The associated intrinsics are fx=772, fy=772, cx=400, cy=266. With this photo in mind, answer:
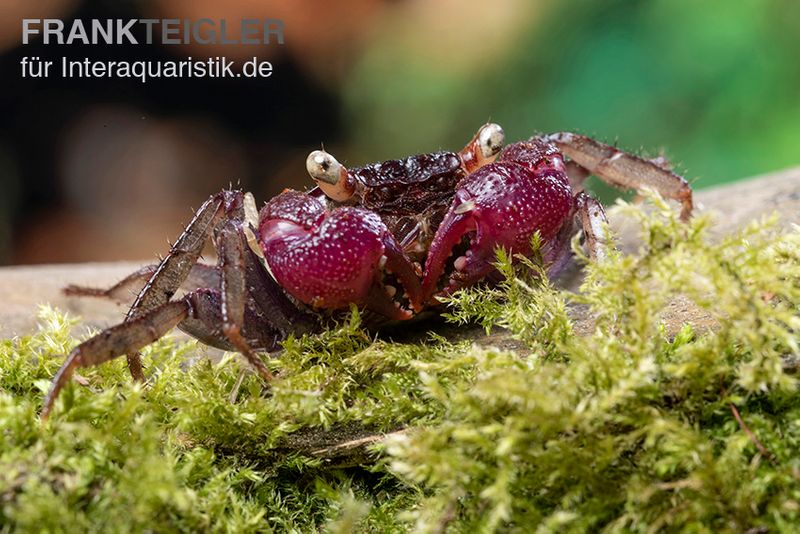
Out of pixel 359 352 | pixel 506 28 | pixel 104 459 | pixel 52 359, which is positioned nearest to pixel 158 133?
pixel 506 28

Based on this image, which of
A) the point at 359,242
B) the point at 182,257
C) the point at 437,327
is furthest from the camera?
the point at 437,327

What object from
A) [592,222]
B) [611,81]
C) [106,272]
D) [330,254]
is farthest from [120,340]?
[611,81]

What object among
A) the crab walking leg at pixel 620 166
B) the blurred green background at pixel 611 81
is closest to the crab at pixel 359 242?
the crab walking leg at pixel 620 166

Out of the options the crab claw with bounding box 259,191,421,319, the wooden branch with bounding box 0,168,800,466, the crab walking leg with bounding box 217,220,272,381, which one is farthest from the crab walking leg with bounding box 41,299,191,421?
the wooden branch with bounding box 0,168,800,466

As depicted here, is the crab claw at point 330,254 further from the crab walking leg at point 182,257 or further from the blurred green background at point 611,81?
the blurred green background at point 611,81

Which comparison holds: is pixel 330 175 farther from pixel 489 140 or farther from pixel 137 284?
pixel 137 284

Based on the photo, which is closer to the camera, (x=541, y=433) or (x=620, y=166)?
(x=541, y=433)

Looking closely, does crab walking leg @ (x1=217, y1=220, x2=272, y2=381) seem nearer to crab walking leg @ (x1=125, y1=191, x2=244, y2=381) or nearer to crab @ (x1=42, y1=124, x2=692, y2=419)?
crab @ (x1=42, y1=124, x2=692, y2=419)
